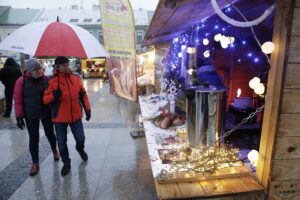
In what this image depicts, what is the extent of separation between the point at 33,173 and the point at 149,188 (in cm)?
187

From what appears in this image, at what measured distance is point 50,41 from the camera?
3250 millimetres

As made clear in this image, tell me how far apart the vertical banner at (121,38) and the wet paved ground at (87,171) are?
1177mm

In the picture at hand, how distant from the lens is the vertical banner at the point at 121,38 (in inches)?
170

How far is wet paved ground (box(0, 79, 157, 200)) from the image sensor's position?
3.28 meters

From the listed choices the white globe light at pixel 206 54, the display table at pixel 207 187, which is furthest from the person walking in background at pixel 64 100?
the white globe light at pixel 206 54

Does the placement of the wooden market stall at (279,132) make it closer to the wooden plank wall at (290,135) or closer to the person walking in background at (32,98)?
the wooden plank wall at (290,135)

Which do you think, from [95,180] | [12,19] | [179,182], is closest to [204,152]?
[179,182]

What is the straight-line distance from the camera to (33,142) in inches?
146

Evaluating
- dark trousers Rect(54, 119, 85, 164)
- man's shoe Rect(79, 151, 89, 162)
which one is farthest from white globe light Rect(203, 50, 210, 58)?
man's shoe Rect(79, 151, 89, 162)

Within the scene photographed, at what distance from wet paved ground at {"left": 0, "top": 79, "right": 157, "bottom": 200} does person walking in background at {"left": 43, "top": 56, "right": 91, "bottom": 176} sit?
333 mm

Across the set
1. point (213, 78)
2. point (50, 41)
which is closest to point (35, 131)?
point (50, 41)

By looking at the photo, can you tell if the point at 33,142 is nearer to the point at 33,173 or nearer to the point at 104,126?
the point at 33,173

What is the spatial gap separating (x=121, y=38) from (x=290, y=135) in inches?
138

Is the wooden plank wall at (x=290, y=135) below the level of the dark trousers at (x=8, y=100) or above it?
above
